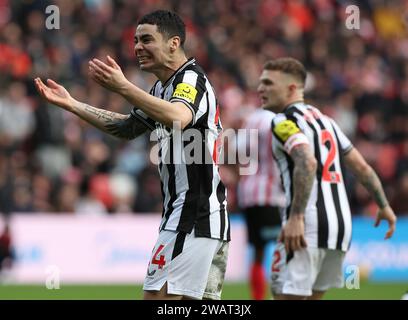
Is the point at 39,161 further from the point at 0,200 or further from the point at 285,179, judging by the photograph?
the point at 285,179

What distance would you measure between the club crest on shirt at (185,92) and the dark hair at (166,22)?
0.41m

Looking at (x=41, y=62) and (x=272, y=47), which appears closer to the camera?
(x=41, y=62)

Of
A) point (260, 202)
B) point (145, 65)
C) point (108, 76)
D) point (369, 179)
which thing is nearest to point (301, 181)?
point (369, 179)

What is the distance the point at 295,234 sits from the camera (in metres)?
7.07

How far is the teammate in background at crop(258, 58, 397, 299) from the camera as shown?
23.6ft

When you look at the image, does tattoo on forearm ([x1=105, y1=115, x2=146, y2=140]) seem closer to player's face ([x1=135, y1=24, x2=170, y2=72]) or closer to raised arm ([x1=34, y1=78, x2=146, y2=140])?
raised arm ([x1=34, y1=78, x2=146, y2=140])

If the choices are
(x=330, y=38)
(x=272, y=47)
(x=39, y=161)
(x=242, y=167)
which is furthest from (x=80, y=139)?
(x=330, y=38)

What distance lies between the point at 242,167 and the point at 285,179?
4.78 m

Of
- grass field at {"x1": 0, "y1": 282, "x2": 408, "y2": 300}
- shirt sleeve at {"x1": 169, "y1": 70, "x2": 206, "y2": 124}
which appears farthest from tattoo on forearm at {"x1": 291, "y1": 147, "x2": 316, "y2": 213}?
grass field at {"x1": 0, "y1": 282, "x2": 408, "y2": 300}

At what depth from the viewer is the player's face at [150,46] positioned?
6.06 metres

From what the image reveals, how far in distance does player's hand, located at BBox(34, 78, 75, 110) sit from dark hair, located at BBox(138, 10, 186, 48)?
2.37 feet

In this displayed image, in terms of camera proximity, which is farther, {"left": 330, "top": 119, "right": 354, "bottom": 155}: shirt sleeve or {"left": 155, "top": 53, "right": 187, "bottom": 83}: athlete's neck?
{"left": 330, "top": 119, "right": 354, "bottom": 155}: shirt sleeve

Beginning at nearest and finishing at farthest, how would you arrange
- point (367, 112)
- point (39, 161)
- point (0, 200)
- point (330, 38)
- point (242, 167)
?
point (242, 167), point (0, 200), point (39, 161), point (367, 112), point (330, 38)

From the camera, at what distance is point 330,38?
Result: 2047 centimetres
